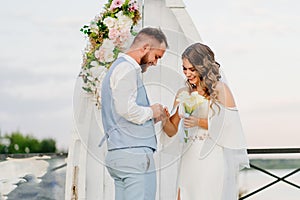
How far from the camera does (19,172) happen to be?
3994mm

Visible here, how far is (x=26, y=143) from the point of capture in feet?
16.0

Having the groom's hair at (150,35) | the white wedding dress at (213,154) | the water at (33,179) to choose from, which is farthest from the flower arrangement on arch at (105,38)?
the water at (33,179)

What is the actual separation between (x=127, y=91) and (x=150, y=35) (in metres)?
0.29

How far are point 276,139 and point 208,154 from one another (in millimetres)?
1221

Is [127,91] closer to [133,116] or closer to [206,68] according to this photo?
[133,116]

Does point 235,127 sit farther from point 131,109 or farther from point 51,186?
point 51,186

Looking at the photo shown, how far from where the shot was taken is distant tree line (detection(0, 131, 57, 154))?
4707 mm

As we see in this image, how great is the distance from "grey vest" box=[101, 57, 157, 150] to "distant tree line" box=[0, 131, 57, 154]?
1.56 metres

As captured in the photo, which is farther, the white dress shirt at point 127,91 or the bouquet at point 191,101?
the bouquet at point 191,101

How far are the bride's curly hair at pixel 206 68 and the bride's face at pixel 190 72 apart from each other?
0.01m

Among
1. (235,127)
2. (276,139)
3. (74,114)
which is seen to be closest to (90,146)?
(74,114)

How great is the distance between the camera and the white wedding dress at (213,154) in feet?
10.2

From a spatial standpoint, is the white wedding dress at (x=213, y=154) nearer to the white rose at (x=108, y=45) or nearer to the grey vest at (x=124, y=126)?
the grey vest at (x=124, y=126)

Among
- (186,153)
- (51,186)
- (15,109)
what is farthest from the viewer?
(15,109)
